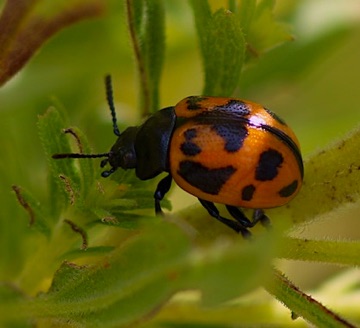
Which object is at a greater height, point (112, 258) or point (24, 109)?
point (112, 258)

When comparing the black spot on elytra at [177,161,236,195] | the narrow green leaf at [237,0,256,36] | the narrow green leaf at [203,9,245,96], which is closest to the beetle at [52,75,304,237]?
the black spot on elytra at [177,161,236,195]

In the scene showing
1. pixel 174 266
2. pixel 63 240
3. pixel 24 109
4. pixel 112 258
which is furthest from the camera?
pixel 24 109

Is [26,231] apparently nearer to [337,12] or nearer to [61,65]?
[61,65]

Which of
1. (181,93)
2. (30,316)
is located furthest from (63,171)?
(181,93)

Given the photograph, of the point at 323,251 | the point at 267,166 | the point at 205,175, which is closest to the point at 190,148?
the point at 205,175

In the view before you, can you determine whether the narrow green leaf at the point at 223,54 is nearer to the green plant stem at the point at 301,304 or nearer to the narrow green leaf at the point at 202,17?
the narrow green leaf at the point at 202,17

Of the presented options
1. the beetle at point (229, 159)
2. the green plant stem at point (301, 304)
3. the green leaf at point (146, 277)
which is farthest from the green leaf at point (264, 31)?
the green leaf at point (146, 277)
